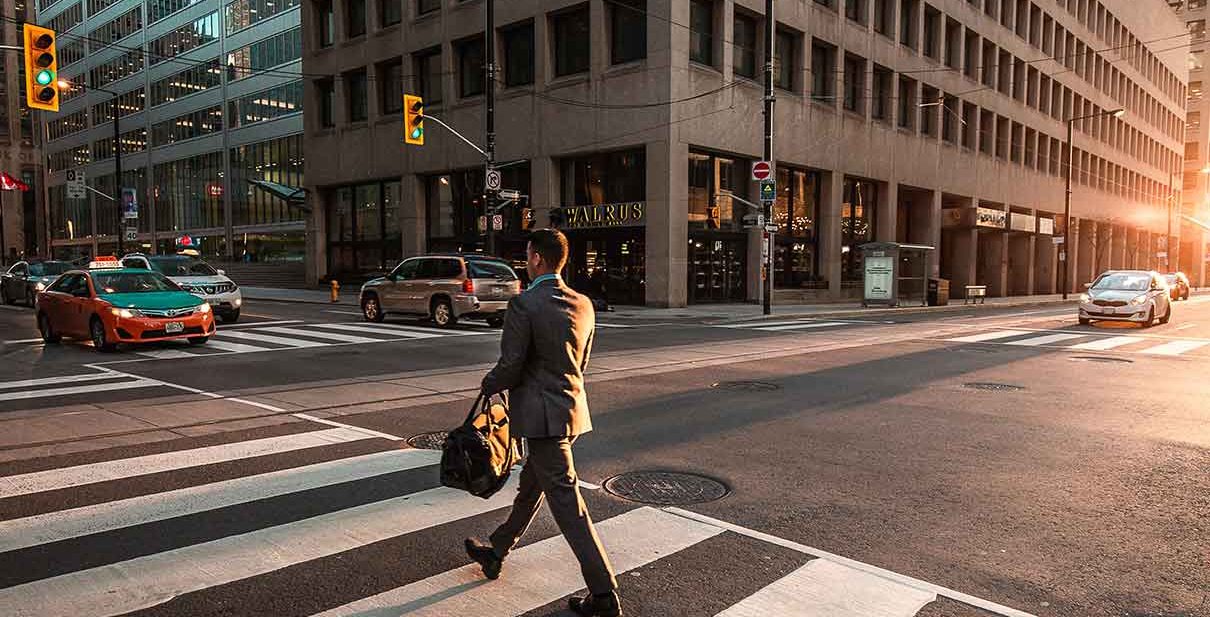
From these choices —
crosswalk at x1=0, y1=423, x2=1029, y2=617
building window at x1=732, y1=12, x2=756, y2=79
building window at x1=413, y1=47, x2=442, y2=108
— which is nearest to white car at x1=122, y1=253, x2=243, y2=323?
crosswalk at x1=0, y1=423, x2=1029, y2=617

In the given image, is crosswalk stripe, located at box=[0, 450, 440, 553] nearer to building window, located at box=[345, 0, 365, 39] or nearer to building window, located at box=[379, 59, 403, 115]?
building window, located at box=[379, 59, 403, 115]

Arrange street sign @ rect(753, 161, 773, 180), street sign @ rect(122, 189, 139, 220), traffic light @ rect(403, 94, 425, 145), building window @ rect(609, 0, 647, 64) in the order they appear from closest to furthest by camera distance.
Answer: traffic light @ rect(403, 94, 425, 145), street sign @ rect(753, 161, 773, 180), building window @ rect(609, 0, 647, 64), street sign @ rect(122, 189, 139, 220)

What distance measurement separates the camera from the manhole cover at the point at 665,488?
17.2 feet

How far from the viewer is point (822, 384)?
10.4 meters

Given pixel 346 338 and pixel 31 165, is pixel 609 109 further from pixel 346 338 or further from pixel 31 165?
pixel 31 165

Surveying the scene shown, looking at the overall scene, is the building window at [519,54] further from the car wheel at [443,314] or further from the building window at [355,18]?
the car wheel at [443,314]

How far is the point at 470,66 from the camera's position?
3412 cm

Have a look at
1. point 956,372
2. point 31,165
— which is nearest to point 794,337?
point 956,372

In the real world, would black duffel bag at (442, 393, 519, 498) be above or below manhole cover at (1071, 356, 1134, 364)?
above

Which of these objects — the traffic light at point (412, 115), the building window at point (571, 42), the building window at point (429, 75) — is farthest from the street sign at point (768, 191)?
the building window at point (429, 75)

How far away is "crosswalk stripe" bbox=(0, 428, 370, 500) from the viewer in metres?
5.52

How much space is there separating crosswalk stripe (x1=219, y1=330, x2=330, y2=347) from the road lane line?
11562 millimetres

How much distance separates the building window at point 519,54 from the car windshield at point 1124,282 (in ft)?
71.9

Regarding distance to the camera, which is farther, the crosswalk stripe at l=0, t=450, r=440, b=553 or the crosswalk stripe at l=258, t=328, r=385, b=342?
the crosswalk stripe at l=258, t=328, r=385, b=342
